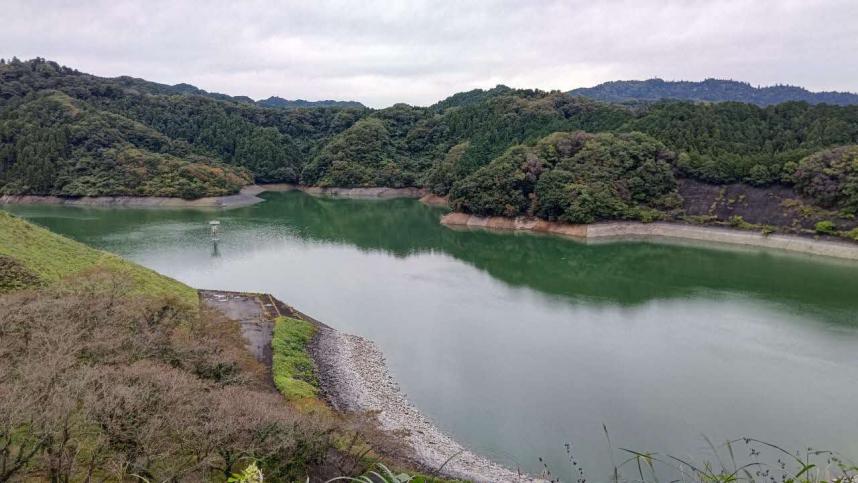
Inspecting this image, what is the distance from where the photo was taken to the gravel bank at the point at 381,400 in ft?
46.9

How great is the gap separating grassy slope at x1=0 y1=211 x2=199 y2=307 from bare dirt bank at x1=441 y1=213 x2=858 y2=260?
1193 inches

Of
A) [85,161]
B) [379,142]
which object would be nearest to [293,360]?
[85,161]

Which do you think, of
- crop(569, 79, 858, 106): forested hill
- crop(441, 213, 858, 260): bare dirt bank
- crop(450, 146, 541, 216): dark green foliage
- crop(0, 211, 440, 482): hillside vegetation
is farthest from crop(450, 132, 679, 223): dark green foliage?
crop(569, 79, 858, 106): forested hill

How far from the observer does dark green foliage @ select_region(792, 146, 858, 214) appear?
3909 cm

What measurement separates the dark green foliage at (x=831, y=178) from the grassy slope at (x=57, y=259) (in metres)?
41.9

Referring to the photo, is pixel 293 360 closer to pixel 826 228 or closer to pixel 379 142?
pixel 826 228

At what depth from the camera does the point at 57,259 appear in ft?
72.3

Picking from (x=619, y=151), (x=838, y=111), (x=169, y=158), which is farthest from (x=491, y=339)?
(x=169, y=158)

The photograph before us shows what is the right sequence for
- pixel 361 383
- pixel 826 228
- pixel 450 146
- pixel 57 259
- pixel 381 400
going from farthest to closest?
pixel 450 146
pixel 826 228
pixel 57 259
pixel 361 383
pixel 381 400

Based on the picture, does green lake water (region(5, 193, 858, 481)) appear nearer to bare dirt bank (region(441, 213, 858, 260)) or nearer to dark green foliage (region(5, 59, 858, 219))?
bare dirt bank (region(441, 213, 858, 260))

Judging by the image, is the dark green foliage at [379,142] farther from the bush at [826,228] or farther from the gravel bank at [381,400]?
the gravel bank at [381,400]

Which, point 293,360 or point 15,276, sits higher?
point 15,276

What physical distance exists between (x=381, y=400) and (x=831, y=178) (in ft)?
128

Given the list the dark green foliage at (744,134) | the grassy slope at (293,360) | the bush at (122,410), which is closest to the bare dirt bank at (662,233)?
the dark green foliage at (744,134)
